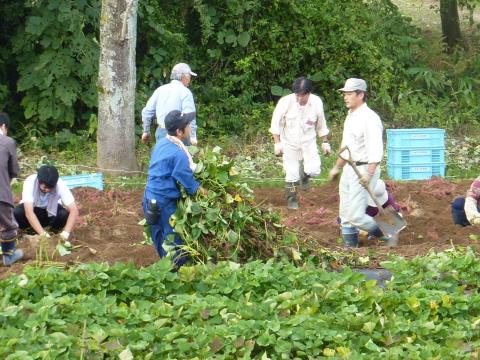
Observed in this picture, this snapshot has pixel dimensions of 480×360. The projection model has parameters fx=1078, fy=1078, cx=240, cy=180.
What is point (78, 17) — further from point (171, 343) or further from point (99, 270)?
point (171, 343)

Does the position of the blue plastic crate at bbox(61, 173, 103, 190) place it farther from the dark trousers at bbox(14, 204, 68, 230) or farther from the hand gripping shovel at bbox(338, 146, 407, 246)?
the hand gripping shovel at bbox(338, 146, 407, 246)

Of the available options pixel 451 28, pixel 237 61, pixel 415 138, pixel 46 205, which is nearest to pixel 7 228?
pixel 46 205

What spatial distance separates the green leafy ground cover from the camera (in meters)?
6.58

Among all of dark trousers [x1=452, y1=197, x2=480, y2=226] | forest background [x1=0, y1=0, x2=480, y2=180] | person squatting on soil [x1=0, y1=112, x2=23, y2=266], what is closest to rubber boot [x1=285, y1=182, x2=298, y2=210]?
dark trousers [x1=452, y1=197, x2=480, y2=226]

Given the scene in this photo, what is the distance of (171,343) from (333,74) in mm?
13231

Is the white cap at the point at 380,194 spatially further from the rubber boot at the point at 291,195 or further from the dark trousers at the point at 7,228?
the dark trousers at the point at 7,228

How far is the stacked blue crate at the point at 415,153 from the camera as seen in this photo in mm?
14664

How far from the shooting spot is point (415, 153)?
14758 mm

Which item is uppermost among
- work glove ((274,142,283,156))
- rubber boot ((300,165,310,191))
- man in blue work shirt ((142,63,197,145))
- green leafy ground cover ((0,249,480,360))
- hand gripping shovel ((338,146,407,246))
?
man in blue work shirt ((142,63,197,145))

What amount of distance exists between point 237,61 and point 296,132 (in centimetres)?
668

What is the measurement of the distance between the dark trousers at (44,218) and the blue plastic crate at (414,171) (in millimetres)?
5411

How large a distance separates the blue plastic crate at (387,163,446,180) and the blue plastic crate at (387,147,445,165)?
0.18 ft

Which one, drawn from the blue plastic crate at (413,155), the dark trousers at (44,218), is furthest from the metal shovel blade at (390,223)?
the blue plastic crate at (413,155)

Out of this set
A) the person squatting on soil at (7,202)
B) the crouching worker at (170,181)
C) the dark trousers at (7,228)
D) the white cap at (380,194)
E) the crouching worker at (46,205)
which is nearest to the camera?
the crouching worker at (170,181)
